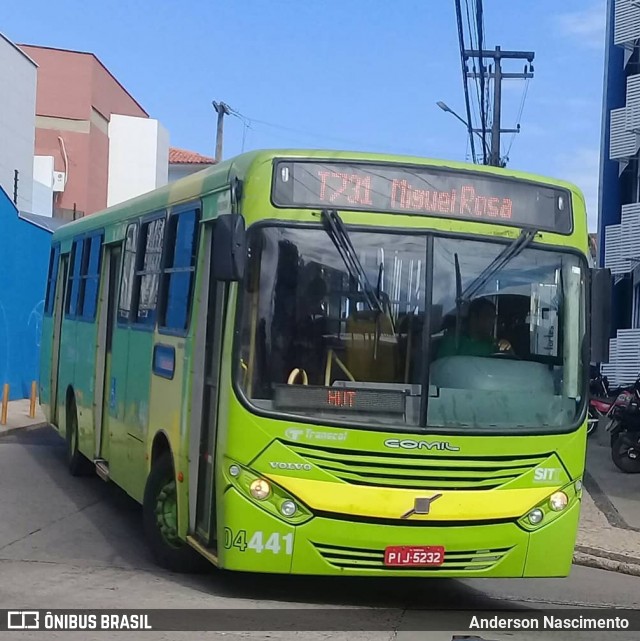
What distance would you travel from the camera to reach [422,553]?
6.79 m

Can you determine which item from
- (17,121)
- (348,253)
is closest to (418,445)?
(348,253)

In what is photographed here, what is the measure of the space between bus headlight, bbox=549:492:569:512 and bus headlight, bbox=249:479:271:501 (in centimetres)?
187

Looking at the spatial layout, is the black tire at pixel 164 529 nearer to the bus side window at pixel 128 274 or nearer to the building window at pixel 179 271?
the building window at pixel 179 271

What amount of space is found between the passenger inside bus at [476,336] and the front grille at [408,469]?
0.67 m

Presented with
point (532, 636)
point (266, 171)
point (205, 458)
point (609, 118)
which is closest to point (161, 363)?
point (205, 458)

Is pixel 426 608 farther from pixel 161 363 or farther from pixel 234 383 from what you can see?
pixel 161 363

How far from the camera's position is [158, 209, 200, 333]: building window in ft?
26.2

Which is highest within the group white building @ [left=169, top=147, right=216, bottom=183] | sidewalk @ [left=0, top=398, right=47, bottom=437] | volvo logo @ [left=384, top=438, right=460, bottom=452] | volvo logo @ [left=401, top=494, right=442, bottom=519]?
white building @ [left=169, top=147, right=216, bottom=183]

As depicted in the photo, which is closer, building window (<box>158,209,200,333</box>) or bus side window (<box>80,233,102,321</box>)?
building window (<box>158,209,200,333</box>)

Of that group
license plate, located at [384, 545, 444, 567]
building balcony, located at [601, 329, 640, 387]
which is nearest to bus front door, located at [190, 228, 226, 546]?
license plate, located at [384, 545, 444, 567]

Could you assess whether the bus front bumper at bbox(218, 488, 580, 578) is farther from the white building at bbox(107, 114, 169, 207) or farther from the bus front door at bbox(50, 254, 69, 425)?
the white building at bbox(107, 114, 169, 207)

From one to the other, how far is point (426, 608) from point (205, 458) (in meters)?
1.81

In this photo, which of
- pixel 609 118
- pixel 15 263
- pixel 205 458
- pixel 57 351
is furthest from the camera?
pixel 609 118

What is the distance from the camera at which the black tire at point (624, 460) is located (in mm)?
16000
